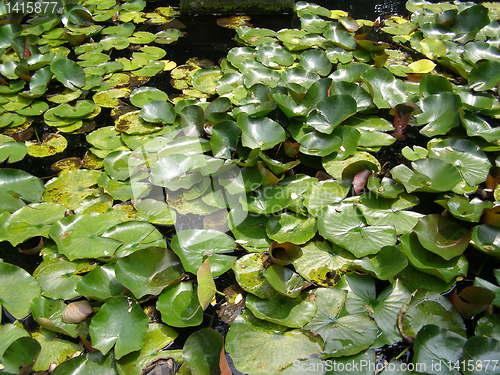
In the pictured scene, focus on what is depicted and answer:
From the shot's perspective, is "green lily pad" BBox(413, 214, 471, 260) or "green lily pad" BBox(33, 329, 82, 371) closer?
"green lily pad" BBox(33, 329, 82, 371)

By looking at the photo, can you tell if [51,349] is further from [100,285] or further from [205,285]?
[205,285]

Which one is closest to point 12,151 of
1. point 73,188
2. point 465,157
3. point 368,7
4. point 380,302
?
point 73,188

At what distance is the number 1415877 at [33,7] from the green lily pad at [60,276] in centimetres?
309

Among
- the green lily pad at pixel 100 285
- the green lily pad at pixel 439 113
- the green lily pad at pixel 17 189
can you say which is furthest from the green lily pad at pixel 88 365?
the green lily pad at pixel 439 113

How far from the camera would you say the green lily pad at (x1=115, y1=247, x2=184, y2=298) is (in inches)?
58.1

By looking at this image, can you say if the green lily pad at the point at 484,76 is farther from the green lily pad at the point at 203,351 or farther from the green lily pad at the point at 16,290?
the green lily pad at the point at 16,290

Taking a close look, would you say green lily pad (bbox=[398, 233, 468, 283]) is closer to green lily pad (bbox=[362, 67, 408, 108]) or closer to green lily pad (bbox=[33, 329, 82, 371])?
green lily pad (bbox=[362, 67, 408, 108])

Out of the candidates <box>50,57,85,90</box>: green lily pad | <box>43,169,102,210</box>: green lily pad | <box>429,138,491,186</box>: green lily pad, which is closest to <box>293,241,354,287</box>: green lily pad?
<box>429,138,491,186</box>: green lily pad

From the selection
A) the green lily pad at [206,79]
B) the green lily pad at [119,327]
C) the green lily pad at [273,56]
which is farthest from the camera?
the green lily pad at [273,56]

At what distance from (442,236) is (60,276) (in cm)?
174

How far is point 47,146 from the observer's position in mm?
2281

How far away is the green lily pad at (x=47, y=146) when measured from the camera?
7.33ft

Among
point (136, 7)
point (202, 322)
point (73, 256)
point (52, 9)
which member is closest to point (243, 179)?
point (202, 322)

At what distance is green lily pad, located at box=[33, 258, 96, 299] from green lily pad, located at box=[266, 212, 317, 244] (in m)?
0.85
